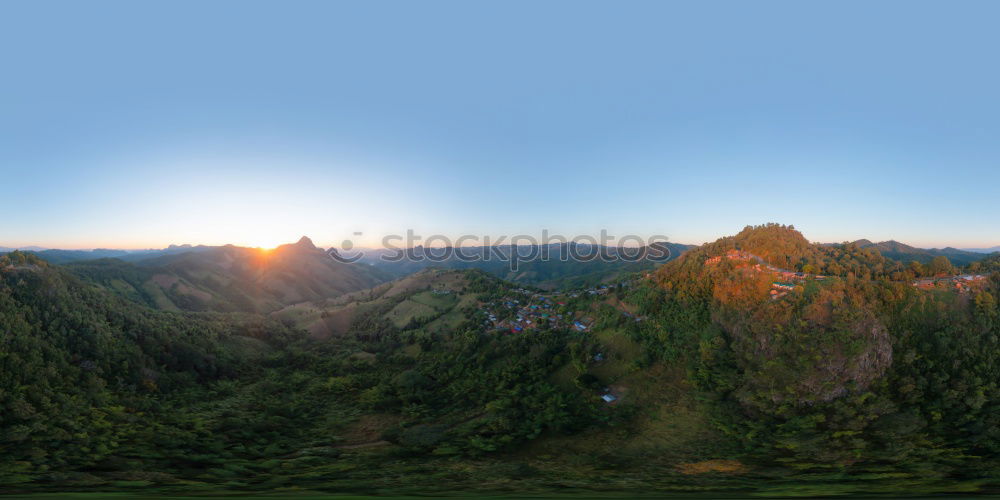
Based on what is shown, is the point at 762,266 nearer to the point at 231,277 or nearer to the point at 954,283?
the point at 954,283

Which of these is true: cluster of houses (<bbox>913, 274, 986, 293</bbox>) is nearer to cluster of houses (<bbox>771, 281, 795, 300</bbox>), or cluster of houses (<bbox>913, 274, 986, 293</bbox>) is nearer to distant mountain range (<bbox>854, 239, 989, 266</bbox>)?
cluster of houses (<bbox>771, 281, 795, 300</bbox>)

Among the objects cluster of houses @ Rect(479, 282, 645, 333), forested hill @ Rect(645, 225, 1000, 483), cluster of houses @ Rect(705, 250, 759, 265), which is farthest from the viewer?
cluster of houses @ Rect(479, 282, 645, 333)

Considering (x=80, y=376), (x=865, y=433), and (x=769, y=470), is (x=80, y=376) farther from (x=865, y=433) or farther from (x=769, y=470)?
(x=865, y=433)

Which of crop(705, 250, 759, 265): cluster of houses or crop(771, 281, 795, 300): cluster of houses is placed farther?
crop(705, 250, 759, 265): cluster of houses

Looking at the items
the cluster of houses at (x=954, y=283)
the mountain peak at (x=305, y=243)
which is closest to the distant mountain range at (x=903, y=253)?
the cluster of houses at (x=954, y=283)

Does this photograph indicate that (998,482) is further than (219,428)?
No

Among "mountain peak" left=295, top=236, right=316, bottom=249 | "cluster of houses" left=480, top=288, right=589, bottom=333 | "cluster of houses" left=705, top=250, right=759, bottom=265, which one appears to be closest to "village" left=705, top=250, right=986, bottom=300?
"cluster of houses" left=705, top=250, right=759, bottom=265

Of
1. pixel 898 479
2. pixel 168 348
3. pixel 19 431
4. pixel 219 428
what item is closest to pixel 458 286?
pixel 168 348
